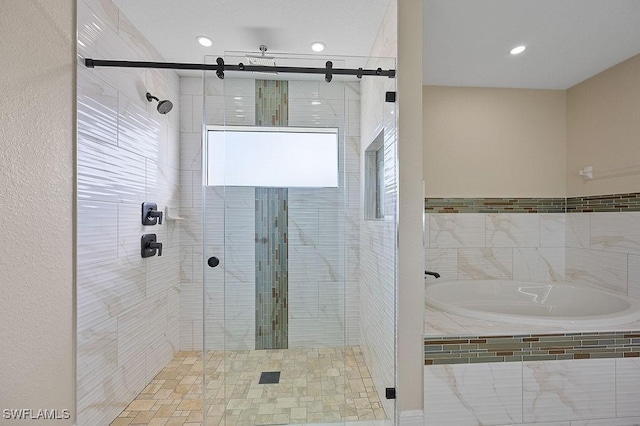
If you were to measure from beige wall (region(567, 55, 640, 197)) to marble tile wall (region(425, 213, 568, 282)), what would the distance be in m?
0.47

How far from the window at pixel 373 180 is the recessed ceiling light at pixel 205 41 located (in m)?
1.47

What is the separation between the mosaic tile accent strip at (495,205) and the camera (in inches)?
108

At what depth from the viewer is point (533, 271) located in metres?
2.81

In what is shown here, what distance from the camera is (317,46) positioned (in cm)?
228

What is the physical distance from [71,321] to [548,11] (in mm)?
3174

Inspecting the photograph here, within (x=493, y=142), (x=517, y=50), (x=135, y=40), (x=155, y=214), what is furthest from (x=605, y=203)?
(x=135, y=40)

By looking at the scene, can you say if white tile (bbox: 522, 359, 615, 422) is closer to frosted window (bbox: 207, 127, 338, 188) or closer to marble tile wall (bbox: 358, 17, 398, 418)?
marble tile wall (bbox: 358, 17, 398, 418)

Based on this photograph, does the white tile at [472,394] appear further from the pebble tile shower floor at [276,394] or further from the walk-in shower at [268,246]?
the pebble tile shower floor at [276,394]

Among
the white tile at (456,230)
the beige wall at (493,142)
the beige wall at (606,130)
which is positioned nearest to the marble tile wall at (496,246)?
the white tile at (456,230)

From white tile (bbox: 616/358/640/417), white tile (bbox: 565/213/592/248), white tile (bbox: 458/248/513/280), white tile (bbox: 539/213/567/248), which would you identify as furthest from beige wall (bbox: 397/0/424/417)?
white tile (bbox: 565/213/592/248)

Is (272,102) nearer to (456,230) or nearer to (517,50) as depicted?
(517,50)

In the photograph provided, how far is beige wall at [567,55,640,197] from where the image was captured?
2.25 meters

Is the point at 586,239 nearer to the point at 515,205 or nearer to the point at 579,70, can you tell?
the point at 515,205

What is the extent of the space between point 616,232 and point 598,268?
357 millimetres
